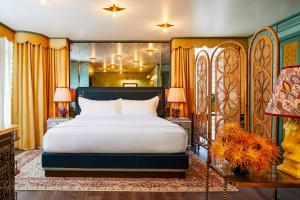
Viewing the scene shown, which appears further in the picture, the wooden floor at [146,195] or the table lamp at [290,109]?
the wooden floor at [146,195]

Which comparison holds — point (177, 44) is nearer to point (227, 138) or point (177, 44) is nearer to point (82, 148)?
point (82, 148)

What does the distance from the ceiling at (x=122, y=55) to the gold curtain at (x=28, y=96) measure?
99cm

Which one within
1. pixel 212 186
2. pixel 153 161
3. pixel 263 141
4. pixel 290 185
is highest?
pixel 263 141

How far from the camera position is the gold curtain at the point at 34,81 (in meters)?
5.56

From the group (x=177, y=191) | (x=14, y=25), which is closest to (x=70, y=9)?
(x=14, y=25)

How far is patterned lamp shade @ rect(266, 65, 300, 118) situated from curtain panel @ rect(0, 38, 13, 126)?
4.92 meters

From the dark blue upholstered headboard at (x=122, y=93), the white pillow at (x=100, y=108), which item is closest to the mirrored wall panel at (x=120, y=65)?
the dark blue upholstered headboard at (x=122, y=93)

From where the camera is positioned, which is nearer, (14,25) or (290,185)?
(290,185)

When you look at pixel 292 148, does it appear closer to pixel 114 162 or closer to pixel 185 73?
pixel 114 162

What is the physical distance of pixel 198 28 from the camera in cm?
537

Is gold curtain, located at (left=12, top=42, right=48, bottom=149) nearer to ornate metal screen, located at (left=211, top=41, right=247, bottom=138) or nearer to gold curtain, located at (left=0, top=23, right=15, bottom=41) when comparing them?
gold curtain, located at (left=0, top=23, right=15, bottom=41)

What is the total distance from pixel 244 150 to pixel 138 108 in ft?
11.8

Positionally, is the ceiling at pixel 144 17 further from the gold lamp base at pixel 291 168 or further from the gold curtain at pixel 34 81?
the gold lamp base at pixel 291 168

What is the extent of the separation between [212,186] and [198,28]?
3.22 meters
